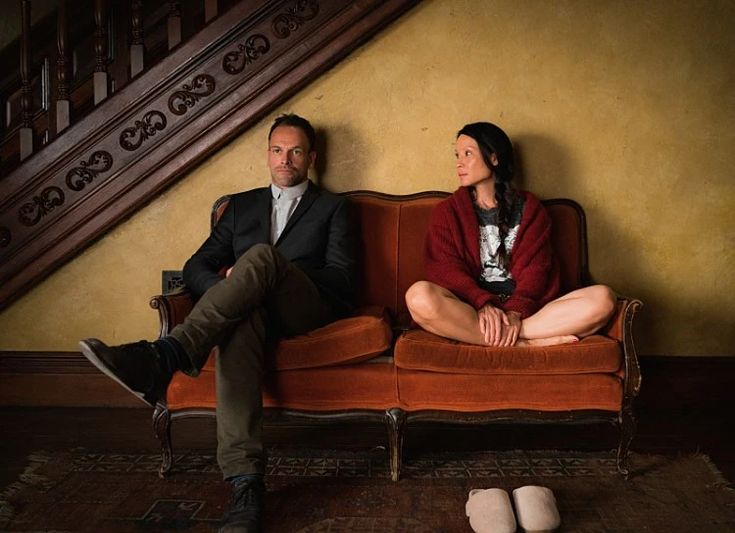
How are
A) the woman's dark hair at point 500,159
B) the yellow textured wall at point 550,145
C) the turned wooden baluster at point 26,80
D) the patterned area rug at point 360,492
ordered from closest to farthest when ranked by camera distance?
the patterned area rug at point 360,492
the woman's dark hair at point 500,159
the turned wooden baluster at point 26,80
the yellow textured wall at point 550,145

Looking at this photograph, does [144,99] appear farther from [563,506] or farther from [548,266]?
[563,506]

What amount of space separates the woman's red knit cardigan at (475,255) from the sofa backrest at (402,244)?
15 centimetres

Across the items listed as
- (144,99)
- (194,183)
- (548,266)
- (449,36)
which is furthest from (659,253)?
(144,99)

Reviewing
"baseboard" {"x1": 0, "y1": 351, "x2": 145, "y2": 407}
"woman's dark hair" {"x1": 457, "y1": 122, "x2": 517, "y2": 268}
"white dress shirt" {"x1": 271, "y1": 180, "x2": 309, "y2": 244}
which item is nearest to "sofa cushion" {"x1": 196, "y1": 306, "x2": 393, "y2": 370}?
"white dress shirt" {"x1": 271, "y1": 180, "x2": 309, "y2": 244}

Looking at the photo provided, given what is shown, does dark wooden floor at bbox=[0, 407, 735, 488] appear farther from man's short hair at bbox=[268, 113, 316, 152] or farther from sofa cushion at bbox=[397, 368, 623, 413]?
man's short hair at bbox=[268, 113, 316, 152]

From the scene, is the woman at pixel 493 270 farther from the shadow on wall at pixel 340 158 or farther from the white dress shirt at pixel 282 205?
the white dress shirt at pixel 282 205

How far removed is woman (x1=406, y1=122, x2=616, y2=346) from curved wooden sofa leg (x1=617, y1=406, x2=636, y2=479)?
300 mm

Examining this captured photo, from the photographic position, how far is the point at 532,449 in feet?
8.03

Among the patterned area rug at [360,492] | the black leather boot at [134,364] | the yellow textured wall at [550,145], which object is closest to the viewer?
the black leather boot at [134,364]

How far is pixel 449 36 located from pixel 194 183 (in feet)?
4.37

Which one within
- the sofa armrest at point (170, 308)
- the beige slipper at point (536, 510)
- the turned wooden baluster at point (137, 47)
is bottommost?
the beige slipper at point (536, 510)

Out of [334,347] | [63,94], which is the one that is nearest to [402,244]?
[334,347]

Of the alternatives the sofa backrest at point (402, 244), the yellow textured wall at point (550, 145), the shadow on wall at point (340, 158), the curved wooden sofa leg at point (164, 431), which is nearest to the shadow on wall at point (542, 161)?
the yellow textured wall at point (550, 145)

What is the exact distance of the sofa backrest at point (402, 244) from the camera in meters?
2.83
